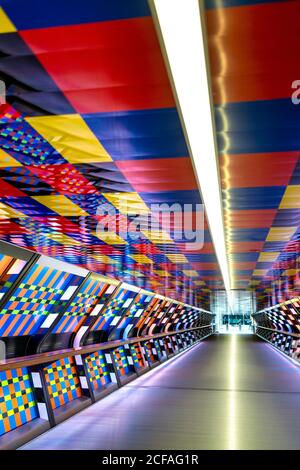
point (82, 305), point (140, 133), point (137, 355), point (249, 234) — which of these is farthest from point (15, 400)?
point (137, 355)

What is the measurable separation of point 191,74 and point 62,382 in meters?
6.60

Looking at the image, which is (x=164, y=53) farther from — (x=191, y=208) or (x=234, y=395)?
(x=234, y=395)

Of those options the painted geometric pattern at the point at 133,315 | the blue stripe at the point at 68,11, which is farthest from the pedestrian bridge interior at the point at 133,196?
the painted geometric pattern at the point at 133,315

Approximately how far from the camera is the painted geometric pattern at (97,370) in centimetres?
929

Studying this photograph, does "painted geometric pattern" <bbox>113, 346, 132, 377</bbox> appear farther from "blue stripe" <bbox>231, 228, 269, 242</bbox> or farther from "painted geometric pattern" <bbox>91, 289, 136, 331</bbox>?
"blue stripe" <bbox>231, 228, 269, 242</bbox>

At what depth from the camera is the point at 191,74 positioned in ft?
7.44

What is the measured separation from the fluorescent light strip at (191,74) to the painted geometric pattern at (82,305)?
4.75m

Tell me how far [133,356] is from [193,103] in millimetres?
10473

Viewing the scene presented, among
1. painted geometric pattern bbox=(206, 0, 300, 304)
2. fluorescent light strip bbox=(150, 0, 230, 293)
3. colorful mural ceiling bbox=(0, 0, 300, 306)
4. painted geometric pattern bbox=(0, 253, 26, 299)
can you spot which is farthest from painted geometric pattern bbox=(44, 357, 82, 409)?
fluorescent light strip bbox=(150, 0, 230, 293)

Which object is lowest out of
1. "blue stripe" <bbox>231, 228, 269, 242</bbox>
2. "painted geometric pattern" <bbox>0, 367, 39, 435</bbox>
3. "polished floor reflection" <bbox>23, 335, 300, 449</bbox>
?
"polished floor reflection" <bbox>23, 335, 300, 449</bbox>

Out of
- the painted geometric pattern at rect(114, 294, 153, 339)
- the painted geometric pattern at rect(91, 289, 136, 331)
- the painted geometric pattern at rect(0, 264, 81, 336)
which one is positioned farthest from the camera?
the painted geometric pattern at rect(114, 294, 153, 339)

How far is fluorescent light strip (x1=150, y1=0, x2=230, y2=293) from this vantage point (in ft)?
5.92

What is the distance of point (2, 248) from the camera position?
5.80 metres

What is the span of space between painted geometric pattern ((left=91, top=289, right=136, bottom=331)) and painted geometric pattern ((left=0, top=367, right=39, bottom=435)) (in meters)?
2.75
